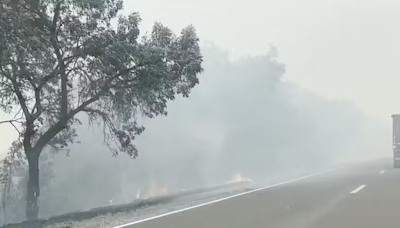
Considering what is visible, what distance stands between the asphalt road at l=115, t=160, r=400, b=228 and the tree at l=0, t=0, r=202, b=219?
5362mm

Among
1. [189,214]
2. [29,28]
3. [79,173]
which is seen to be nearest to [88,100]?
[29,28]

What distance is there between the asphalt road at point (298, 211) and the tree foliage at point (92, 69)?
536 cm

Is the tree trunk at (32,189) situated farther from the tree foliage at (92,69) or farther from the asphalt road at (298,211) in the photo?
the asphalt road at (298,211)

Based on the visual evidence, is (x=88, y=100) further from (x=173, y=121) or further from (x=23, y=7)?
(x=173, y=121)

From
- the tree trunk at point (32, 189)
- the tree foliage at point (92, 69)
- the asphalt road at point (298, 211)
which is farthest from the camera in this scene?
the tree trunk at point (32, 189)

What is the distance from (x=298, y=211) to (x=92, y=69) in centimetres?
985

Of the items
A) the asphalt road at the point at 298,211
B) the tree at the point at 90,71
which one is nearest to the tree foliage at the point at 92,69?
the tree at the point at 90,71

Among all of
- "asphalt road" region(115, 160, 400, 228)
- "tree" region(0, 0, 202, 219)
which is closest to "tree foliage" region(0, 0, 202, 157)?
"tree" region(0, 0, 202, 219)


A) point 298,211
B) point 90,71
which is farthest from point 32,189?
point 298,211

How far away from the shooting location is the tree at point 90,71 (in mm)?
17391

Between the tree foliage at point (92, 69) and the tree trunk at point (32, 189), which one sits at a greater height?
the tree foliage at point (92, 69)

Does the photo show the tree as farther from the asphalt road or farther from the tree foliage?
the asphalt road

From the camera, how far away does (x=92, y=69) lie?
19375 millimetres

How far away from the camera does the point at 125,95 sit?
19844 millimetres
